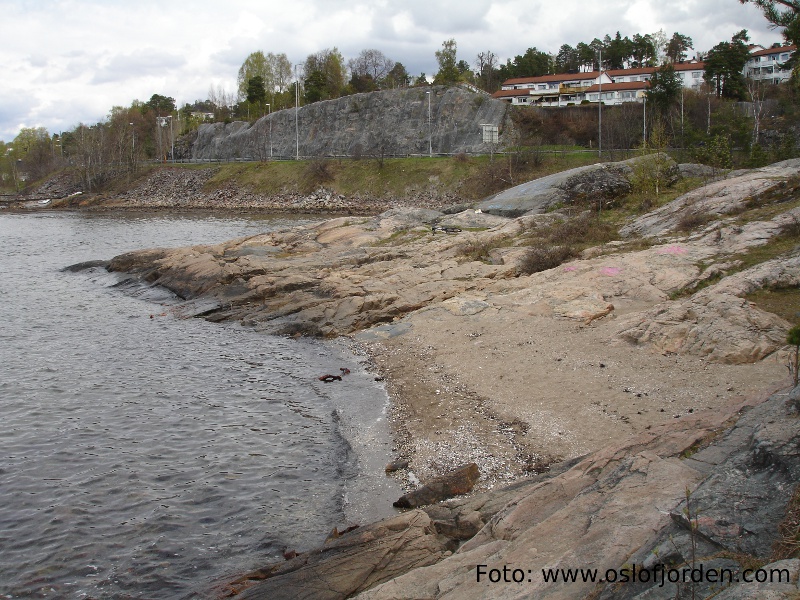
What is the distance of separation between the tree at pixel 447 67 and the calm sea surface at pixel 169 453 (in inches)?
3162

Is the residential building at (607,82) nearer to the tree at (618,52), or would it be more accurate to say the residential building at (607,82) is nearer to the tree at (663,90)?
the tree at (618,52)

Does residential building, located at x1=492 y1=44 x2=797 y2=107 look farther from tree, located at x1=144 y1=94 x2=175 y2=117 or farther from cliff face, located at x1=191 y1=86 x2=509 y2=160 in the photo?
tree, located at x1=144 y1=94 x2=175 y2=117

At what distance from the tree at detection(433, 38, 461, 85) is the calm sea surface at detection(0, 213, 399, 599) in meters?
80.3

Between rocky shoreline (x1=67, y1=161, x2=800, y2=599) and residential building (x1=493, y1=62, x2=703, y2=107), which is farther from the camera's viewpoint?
residential building (x1=493, y1=62, x2=703, y2=107)

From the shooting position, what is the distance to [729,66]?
7550cm

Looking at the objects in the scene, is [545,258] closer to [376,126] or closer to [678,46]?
[376,126]

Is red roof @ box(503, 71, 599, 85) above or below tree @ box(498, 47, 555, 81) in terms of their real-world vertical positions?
below

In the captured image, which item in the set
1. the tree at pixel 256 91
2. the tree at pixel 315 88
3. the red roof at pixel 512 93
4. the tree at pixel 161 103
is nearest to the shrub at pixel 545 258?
the red roof at pixel 512 93

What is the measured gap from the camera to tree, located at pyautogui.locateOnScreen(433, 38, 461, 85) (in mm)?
95919

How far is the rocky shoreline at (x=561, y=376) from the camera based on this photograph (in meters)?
6.01

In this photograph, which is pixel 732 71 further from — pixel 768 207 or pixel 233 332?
pixel 233 332

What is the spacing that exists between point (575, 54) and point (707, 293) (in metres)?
123

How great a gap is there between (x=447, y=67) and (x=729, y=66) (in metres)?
38.8

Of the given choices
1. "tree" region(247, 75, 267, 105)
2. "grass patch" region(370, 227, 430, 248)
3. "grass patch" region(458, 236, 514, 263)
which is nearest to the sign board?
"grass patch" region(370, 227, 430, 248)
